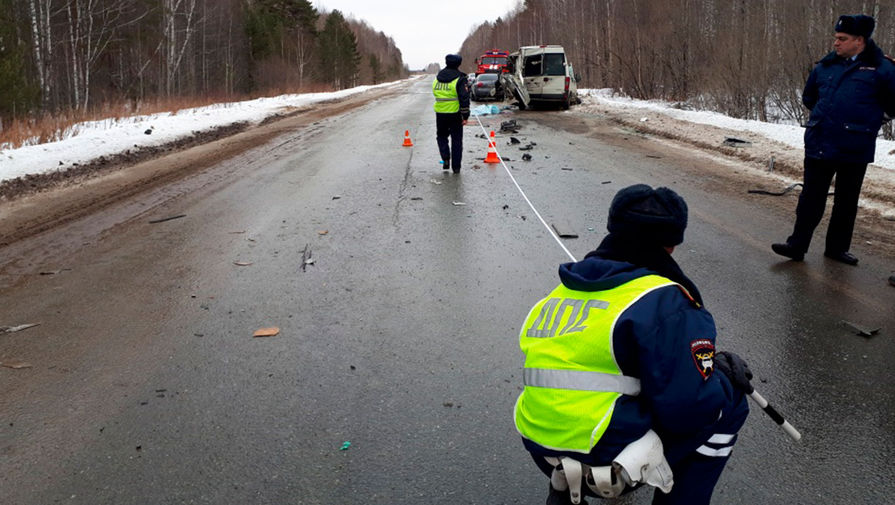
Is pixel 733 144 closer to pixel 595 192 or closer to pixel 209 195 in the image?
pixel 595 192

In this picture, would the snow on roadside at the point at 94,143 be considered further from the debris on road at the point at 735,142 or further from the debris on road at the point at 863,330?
the debris on road at the point at 735,142

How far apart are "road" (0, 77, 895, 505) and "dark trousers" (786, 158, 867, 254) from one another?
0.26 metres

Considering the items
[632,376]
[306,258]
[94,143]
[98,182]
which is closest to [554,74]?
[94,143]

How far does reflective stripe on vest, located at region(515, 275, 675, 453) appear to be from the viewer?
6.07 ft

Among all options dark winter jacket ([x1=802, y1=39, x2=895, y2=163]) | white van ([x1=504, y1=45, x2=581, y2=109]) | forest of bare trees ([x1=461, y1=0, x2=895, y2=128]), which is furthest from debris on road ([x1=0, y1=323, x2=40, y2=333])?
white van ([x1=504, y1=45, x2=581, y2=109])

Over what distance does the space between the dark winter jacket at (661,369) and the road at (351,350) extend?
893 mm

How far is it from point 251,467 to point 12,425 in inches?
57.4

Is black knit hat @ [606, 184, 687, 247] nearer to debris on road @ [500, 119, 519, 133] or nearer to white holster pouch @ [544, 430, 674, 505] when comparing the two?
white holster pouch @ [544, 430, 674, 505]

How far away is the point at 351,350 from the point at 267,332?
2.38ft

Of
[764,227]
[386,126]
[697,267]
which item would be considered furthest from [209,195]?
[386,126]

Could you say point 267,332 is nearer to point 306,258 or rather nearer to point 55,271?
point 306,258

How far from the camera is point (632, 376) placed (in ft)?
6.17

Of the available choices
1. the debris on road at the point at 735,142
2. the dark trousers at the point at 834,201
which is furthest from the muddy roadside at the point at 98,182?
the debris on road at the point at 735,142

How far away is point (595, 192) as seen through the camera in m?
9.16
